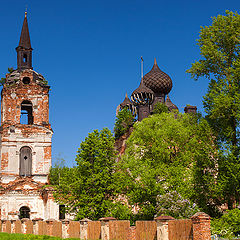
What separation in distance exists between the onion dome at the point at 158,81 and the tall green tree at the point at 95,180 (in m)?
22.3

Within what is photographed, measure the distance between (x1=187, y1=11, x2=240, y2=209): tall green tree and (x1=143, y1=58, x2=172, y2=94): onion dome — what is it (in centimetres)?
2519

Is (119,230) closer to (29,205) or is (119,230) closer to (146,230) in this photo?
(146,230)

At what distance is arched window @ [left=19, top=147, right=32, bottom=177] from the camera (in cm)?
3828

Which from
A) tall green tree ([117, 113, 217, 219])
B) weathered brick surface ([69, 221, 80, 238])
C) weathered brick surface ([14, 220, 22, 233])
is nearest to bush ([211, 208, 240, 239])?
tall green tree ([117, 113, 217, 219])

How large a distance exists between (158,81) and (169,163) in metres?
23.1

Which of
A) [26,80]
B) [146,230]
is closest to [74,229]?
[146,230]

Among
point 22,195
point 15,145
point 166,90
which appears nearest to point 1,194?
point 22,195

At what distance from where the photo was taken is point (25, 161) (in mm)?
38562

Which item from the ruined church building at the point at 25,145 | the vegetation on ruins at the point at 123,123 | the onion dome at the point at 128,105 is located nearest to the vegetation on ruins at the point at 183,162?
the ruined church building at the point at 25,145

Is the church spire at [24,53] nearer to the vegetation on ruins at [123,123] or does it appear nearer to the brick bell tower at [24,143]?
the brick bell tower at [24,143]

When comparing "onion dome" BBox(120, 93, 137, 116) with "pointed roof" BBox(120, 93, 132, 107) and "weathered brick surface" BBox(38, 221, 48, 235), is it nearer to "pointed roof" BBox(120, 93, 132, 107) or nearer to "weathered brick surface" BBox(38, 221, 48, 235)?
"pointed roof" BBox(120, 93, 132, 107)

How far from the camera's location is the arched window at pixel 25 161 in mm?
38281

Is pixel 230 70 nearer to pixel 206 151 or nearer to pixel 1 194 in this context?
pixel 206 151

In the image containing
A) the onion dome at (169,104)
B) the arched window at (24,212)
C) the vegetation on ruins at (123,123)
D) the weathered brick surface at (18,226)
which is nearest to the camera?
the weathered brick surface at (18,226)
